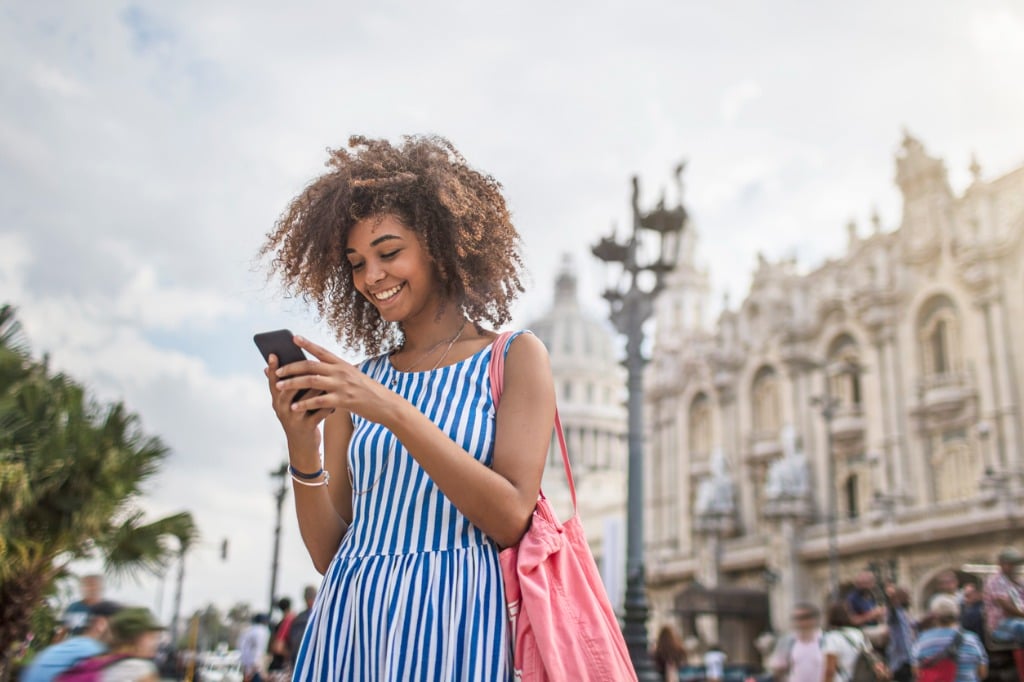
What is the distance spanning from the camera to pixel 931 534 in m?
28.8

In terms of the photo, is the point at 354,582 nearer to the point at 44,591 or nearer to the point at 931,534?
the point at 44,591

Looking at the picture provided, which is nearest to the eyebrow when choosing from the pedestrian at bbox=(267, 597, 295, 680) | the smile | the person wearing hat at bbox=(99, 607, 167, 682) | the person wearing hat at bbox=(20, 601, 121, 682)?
the smile

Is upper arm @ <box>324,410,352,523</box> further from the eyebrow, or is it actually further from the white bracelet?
the eyebrow

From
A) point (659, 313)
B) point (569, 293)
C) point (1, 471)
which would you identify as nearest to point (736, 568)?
point (659, 313)

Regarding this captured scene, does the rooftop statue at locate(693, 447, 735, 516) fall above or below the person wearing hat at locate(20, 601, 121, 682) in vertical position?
above

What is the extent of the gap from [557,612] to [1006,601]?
6705mm

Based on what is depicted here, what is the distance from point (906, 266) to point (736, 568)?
13.3 metres

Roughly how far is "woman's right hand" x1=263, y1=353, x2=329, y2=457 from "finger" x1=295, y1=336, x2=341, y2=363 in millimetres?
88

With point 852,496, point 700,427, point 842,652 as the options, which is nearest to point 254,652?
point 842,652

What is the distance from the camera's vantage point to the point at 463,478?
1992 millimetres

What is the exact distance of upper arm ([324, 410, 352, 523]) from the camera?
2.54 m

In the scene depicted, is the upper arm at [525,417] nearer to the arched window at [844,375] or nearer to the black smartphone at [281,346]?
the black smartphone at [281,346]

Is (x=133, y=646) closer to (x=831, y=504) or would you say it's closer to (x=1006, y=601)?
(x=1006, y=601)

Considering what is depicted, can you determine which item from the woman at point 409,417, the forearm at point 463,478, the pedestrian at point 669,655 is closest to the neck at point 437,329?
the woman at point 409,417
